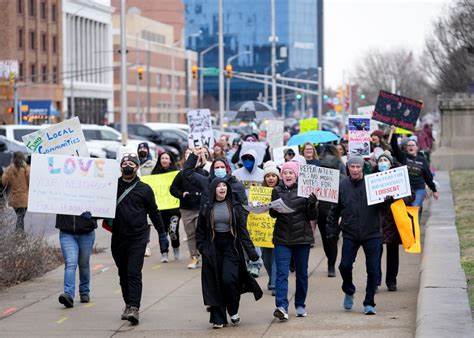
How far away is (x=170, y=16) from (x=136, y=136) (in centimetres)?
9014

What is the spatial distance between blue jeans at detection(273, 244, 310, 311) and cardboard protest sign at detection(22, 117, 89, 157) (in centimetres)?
338

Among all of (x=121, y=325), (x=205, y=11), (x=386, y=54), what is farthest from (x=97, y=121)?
(x=121, y=325)

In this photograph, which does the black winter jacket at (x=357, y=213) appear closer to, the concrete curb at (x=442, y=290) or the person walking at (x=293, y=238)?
the person walking at (x=293, y=238)

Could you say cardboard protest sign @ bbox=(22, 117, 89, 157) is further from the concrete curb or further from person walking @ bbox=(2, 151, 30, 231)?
person walking @ bbox=(2, 151, 30, 231)

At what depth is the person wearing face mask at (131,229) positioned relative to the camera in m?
12.1

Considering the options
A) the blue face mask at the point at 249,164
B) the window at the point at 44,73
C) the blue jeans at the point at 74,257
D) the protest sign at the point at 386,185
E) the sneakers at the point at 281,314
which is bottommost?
the sneakers at the point at 281,314

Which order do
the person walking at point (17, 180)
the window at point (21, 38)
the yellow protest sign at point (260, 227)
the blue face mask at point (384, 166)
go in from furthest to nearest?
the window at point (21, 38)
the person walking at point (17, 180)
the yellow protest sign at point (260, 227)
the blue face mask at point (384, 166)

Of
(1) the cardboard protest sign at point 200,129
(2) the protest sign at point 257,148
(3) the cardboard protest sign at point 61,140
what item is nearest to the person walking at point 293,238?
(3) the cardboard protest sign at point 61,140

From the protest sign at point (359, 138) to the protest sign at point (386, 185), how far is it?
7.91 metres

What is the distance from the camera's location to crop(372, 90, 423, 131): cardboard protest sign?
21.9m

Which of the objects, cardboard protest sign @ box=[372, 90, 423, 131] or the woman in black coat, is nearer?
the woman in black coat

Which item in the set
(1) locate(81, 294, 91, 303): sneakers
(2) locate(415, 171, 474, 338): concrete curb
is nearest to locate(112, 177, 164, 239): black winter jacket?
(1) locate(81, 294, 91, 303): sneakers

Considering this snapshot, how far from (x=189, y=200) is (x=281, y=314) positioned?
4.94m

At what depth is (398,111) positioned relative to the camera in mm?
21984
